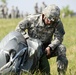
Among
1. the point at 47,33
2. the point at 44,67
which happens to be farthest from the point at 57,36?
the point at 44,67

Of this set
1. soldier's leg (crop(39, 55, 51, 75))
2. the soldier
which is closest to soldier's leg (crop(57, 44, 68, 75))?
the soldier

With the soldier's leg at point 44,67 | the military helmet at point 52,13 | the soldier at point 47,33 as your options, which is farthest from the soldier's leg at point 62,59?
the military helmet at point 52,13

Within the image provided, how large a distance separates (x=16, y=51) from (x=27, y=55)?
302 millimetres

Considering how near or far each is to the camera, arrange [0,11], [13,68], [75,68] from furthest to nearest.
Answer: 1. [0,11]
2. [75,68]
3. [13,68]

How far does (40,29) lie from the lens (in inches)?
294

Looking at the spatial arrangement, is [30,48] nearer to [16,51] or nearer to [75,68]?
[16,51]

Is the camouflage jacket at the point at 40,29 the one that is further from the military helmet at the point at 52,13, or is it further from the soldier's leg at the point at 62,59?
the military helmet at the point at 52,13

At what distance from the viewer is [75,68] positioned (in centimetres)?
861

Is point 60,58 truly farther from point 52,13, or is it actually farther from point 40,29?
point 52,13

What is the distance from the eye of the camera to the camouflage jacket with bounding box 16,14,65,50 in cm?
744

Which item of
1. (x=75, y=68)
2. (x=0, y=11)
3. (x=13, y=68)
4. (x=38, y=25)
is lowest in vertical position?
(x=0, y=11)

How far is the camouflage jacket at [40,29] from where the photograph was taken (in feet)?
24.4

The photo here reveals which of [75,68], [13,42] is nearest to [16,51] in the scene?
[13,42]

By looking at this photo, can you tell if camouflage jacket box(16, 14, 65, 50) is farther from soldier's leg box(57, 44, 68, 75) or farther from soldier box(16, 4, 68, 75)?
soldier's leg box(57, 44, 68, 75)
